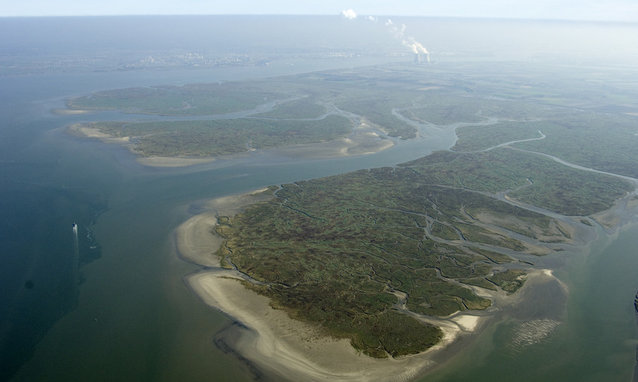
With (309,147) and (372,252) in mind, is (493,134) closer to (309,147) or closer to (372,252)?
(309,147)

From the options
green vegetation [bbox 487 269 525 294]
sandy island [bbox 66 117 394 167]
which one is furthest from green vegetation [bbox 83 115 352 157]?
green vegetation [bbox 487 269 525 294]

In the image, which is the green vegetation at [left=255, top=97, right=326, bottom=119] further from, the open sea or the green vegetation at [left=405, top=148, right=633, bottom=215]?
the green vegetation at [left=405, top=148, right=633, bottom=215]

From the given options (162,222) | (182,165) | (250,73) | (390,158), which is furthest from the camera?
(250,73)

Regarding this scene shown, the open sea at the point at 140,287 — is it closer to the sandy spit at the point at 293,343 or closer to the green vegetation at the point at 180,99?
the sandy spit at the point at 293,343

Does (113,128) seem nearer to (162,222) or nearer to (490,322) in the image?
(162,222)

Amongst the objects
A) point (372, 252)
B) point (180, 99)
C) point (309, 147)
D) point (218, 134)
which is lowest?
point (372, 252)

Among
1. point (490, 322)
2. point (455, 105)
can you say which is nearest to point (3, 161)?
point (490, 322)

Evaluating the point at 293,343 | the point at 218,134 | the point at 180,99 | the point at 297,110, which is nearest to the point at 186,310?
the point at 293,343

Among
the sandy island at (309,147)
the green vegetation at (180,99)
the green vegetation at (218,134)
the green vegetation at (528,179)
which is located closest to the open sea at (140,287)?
the sandy island at (309,147)

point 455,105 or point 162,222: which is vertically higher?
Result: point 455,105
